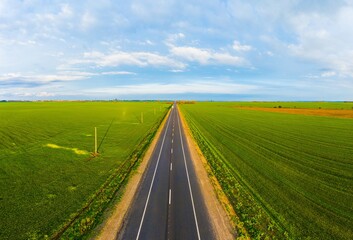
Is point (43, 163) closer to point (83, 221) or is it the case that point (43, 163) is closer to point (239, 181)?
point (83, 221)

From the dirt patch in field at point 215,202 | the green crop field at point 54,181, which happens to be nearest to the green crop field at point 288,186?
the dirt patch in field at point 215,202

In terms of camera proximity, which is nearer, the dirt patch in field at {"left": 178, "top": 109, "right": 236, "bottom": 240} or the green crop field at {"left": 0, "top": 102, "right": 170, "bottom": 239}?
the dirt patch in field at {"left": 178, "top": 109, "right": 236, "bottom": 240}

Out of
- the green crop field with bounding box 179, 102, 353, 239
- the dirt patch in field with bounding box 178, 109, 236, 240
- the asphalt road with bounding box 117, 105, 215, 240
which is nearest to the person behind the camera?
the asphalt road with bounding box 117, 105, 215, 240

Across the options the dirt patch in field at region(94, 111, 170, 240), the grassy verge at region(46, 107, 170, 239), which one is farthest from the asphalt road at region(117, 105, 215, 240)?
the grassy verge at region(46, 107, 170, 239)

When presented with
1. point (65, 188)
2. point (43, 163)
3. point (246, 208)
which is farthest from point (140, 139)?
point (246, 208)

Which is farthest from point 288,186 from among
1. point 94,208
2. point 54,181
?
point 54,181

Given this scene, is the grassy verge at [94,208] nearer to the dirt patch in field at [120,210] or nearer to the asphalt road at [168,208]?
the dirt patch in field at [120,210]

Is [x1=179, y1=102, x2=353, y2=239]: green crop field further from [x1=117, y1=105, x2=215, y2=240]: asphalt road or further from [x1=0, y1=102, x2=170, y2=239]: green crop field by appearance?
[x1=0, y1=102, x2=170, y2=239]: green crop field
